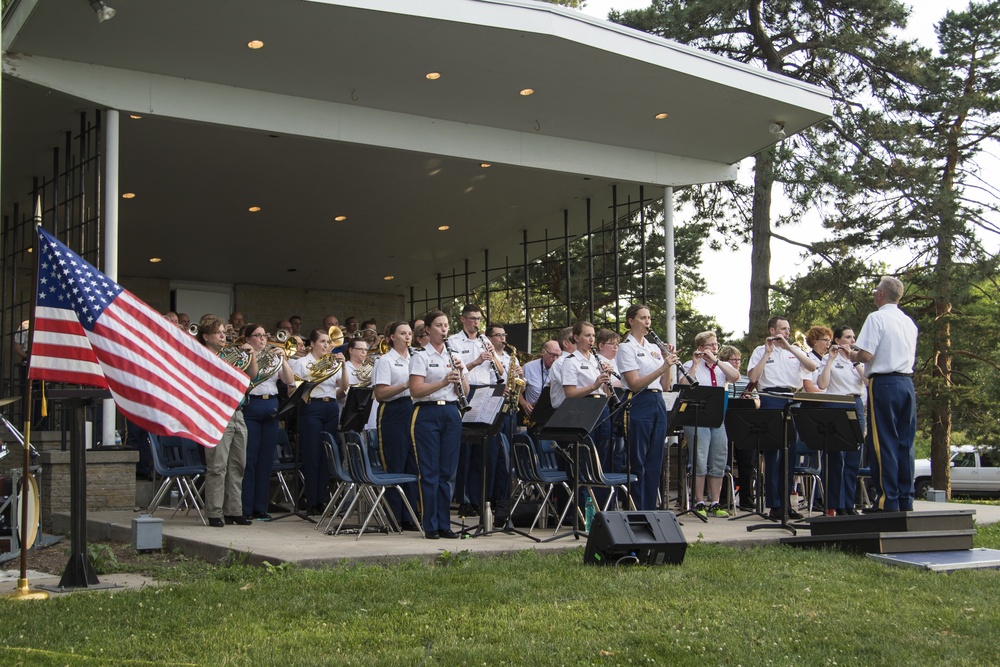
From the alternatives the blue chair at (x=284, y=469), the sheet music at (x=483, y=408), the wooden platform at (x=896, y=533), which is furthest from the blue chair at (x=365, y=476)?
the wooden platform at (x=896, y=533)

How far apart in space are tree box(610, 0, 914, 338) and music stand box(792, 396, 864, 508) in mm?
12315

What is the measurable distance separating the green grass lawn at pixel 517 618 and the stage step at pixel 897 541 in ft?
2.82

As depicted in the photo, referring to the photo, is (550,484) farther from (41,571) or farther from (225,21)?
(225,21)

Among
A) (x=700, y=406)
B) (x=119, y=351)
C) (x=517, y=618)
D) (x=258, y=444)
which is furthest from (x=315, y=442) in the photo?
(x=517, y=618)

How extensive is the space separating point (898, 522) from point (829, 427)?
152 centimetres

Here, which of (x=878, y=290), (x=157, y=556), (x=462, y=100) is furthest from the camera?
(x=462, y=100)

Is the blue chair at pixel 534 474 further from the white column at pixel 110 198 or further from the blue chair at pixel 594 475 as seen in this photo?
the white column at pixel 110 198

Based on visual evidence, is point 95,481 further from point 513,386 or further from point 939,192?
point 939,192

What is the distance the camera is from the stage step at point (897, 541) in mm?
8289

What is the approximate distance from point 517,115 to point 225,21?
4546mm

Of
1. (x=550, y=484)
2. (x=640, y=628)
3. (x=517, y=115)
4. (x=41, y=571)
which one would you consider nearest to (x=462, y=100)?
(x=517, y=115)

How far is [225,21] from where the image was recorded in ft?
35.9

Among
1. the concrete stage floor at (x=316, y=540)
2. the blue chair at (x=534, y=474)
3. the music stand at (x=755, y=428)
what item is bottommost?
the concrete stage floor at (x=316, y=540)

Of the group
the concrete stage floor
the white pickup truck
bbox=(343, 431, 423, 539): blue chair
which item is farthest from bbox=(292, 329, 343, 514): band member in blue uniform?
the white pickup truck
